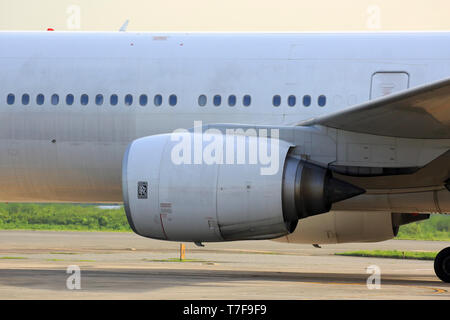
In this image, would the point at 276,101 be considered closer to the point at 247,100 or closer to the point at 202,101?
the point at 247,100

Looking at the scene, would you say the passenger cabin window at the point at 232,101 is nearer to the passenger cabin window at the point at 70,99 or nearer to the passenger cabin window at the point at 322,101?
the passenger cabin window at the point at 322,101

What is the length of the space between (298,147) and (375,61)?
8.03ft

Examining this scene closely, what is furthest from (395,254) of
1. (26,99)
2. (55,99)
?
(26,99)

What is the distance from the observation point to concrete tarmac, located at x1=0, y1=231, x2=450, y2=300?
11.8m

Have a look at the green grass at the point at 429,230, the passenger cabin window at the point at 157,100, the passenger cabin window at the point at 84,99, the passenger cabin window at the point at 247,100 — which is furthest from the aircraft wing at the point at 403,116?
the green grass at the point at 429,230

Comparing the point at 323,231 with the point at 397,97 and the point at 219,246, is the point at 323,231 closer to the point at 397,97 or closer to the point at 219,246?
the point at 397,97

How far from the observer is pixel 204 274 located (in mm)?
15797

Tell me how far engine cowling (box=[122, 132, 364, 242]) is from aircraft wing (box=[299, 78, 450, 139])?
1.09 m

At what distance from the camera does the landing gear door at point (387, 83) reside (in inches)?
541

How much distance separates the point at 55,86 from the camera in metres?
14.5

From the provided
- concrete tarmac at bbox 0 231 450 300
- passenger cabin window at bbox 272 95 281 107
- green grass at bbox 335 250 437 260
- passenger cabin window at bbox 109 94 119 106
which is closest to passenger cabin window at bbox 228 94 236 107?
passenger cabin window at bbox 272 95 281 107

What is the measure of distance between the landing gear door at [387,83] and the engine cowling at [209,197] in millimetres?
2638

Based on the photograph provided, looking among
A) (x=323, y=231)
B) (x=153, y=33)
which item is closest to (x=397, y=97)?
(x=323, y=231)
